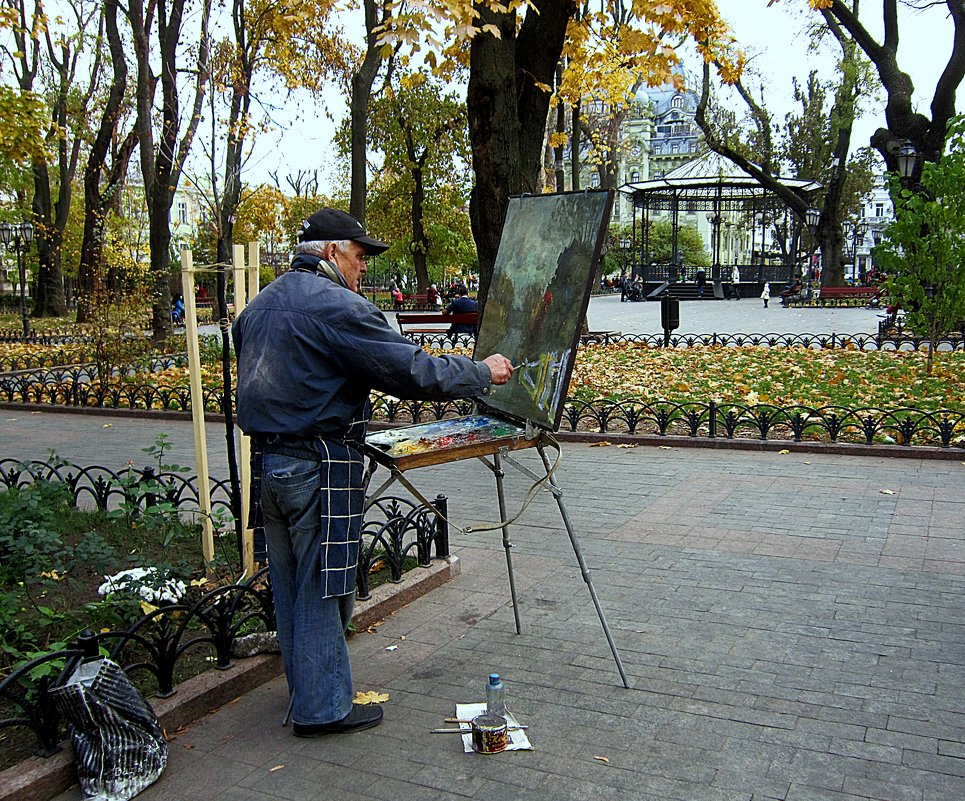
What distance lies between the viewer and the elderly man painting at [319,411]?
316cm

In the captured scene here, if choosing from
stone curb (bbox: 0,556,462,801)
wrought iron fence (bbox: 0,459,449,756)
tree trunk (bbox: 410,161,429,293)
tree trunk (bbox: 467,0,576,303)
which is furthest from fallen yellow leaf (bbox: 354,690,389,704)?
tree trunk (bbox: 410,161,429,293)

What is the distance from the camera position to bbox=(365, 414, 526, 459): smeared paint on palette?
11.7ft

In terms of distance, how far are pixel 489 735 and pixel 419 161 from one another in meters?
35.6

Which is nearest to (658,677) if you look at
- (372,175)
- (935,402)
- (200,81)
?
(935,402)

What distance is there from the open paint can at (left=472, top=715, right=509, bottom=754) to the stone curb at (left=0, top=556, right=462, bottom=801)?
1.14m

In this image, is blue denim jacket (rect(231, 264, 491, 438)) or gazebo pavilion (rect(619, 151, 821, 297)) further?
gazebo pavilion (rect(619, 151, 821, 297))

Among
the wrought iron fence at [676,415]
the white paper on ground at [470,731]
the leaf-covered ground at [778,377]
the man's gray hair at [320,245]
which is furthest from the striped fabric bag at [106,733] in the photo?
the leaf-covered ground at [778,377]

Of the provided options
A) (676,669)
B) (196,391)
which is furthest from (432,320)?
(676,669)

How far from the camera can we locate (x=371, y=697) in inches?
149

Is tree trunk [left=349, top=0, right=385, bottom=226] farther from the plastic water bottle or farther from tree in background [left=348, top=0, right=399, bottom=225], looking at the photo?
the plastic water bottle

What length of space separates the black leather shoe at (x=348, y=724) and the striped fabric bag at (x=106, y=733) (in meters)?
0.54

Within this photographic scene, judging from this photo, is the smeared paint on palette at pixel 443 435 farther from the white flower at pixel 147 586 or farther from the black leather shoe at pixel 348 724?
the white flower at pixel 147 586

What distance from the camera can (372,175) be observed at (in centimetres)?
4397

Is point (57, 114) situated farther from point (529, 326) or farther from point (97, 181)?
point (529, 326)
